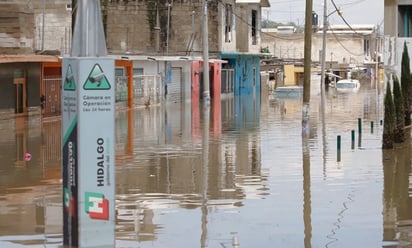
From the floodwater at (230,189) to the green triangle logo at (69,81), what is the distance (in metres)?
2.55

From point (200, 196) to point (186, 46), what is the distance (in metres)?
49.0

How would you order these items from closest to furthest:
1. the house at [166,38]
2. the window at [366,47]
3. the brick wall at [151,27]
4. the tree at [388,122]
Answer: the tree at [388,122] → the house at [166,38] → the brick wall at [151,27] → the window at [366,47]

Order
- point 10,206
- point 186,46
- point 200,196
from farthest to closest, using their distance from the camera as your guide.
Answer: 1. point 186,46
2. point 200,196
3. point 10,206

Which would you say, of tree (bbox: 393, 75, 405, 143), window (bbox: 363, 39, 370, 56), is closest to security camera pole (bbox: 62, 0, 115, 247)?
tree (bbox: 393, 75, 405, 143)

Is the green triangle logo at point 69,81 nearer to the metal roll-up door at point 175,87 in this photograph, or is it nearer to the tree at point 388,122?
the tree at point 388,122

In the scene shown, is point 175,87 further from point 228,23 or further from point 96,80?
point 96,80

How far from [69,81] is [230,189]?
7.64 meters

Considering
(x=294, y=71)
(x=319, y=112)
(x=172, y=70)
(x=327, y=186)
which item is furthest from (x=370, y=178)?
(x=294, y=71)

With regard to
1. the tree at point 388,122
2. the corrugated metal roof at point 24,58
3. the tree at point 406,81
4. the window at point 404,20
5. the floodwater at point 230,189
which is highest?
the window at point 404,20

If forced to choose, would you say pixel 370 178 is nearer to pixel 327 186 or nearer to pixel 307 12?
pixel 327 186

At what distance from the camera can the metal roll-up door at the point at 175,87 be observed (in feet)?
200

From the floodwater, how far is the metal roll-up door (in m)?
26.1

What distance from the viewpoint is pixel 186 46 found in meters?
65.8

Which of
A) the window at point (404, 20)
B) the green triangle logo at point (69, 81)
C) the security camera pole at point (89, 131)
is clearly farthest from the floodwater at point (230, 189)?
the window at point (404, 20)
